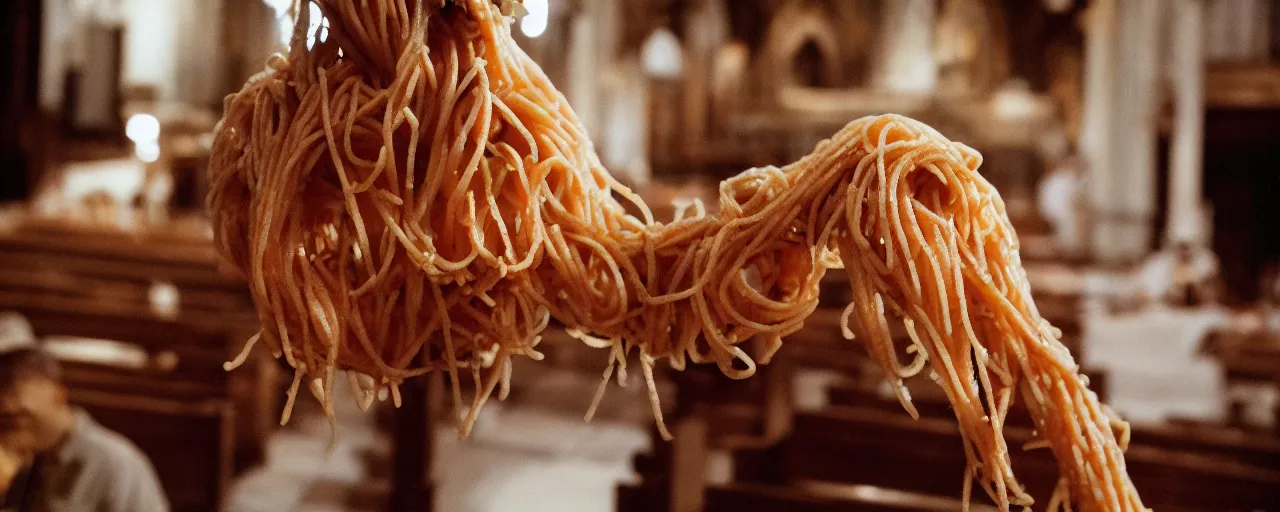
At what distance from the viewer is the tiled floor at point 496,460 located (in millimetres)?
4254

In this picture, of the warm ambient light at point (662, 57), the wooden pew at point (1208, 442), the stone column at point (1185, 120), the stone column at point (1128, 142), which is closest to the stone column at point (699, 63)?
the warm ambient light at point (662, 57)

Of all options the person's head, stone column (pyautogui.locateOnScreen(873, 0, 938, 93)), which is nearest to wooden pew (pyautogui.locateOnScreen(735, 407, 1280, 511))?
the person's head

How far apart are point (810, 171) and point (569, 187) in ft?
0.93

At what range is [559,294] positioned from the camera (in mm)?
1240

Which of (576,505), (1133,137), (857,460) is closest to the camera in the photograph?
(857,460)

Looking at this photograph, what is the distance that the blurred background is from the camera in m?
3.39

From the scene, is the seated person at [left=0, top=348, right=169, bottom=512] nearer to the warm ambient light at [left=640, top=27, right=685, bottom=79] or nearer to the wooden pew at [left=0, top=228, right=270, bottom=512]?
the wooden pew at [left=0, top=228, right=270, bottom=512]

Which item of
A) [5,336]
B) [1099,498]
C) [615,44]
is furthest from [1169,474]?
[615,44]

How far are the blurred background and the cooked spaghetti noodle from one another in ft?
0.90

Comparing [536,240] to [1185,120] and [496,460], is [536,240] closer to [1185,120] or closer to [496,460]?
[496,460]

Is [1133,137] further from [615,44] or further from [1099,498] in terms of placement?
[1099,498]

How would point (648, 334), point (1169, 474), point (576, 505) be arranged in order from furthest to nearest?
point (576, 505), point (1169, 474), point (648, 334)

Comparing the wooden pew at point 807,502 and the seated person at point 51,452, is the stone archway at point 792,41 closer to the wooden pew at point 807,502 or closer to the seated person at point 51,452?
the wooden pew at point 807,502

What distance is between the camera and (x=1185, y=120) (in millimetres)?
10547
